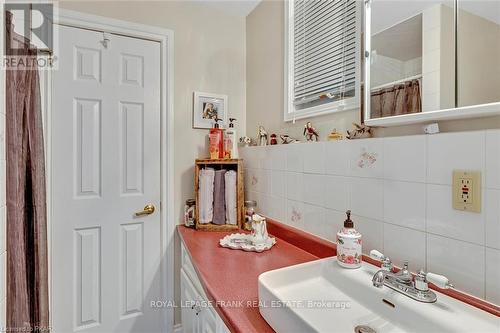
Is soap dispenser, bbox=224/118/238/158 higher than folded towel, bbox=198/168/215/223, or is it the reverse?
soap dispenser, bbox=224/118/238/158

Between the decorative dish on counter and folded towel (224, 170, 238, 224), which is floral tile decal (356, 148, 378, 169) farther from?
folded towel (224, 170, 238, 224)

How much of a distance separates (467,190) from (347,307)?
499 mm

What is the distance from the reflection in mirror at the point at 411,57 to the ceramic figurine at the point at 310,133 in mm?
342

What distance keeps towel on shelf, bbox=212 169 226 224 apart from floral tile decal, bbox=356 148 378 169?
0.92 metres

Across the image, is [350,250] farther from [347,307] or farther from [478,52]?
[478,52]

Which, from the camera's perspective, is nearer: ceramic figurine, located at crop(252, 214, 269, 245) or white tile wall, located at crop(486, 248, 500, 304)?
→ white tile wall, located at crop(486, 248, 500, 304)

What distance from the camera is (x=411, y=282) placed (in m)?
0.84

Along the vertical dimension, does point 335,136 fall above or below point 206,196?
above

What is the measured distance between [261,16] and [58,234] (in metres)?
1.87

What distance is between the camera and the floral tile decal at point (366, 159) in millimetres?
1078

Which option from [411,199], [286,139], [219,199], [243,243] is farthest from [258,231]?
[411,199]

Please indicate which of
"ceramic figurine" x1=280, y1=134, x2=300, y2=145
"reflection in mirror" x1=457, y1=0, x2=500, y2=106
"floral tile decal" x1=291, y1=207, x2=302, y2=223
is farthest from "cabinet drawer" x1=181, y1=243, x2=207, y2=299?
"reflection in mirror" x1=457, y1=0, x2=500, y2=106

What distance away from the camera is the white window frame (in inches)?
48.2

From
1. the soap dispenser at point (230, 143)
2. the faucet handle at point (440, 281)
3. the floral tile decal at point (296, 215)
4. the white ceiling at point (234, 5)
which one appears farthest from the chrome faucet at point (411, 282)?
the white ceiling at point (234, 5)
